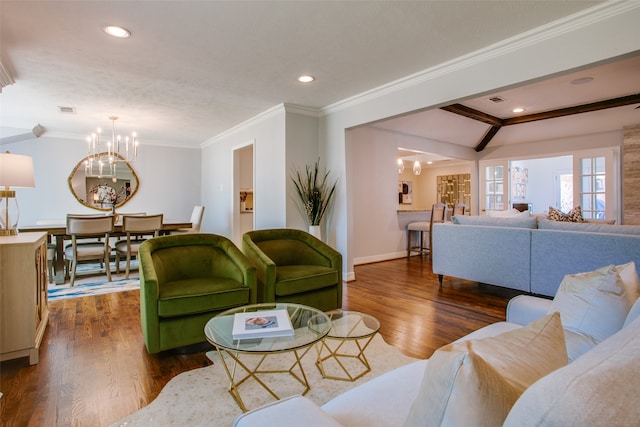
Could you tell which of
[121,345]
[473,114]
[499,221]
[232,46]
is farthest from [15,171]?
[473,114]

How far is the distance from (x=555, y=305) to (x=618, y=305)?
26 centimetres

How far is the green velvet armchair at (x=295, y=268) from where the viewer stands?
2.92m

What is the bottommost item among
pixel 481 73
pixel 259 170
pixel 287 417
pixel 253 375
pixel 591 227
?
pixel 253 375

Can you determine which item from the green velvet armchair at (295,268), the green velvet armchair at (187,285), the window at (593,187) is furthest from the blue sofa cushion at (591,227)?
the window at (593,187)

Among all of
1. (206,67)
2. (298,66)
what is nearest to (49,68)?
(206,67)

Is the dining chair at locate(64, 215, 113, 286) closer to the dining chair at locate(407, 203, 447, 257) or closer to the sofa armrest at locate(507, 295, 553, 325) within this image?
the sofa armrest at locate(507, 295, 553, 325)

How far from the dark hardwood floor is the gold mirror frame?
3536mm

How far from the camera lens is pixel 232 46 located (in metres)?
2.92

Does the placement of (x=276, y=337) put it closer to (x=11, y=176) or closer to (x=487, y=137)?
(x=11, y=176)

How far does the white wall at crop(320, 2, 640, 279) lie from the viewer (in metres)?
2.36

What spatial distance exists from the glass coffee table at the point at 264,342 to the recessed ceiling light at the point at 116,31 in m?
2.34

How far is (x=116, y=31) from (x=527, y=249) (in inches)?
168

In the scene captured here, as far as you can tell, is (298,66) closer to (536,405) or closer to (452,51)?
(452,51)

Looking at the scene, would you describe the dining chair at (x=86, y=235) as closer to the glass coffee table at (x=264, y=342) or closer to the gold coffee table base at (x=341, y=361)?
the glass coffee table at (x=264, y=342)
